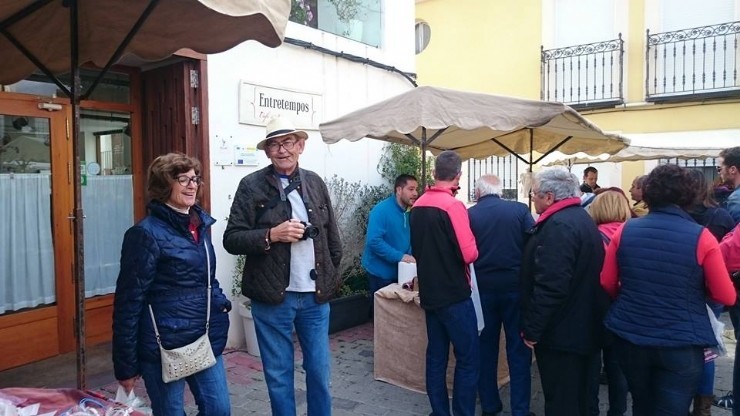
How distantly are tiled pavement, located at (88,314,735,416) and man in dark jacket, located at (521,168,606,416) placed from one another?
39.4 inches

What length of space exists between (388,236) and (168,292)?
9.64ft

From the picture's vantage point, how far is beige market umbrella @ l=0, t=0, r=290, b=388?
253cm

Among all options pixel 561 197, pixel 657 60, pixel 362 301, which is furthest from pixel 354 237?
pixel 657 60

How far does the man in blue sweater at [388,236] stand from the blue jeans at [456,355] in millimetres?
1425

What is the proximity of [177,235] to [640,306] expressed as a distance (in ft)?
7.82

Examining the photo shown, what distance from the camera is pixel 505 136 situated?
6492 mm

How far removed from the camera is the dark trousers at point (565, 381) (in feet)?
10.7

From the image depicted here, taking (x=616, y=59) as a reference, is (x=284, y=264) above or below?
below

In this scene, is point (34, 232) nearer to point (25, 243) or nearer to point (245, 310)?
point (25, 243)

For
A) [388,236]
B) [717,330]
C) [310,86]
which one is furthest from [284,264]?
[310,86]

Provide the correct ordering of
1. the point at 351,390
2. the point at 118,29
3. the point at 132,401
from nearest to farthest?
1. the point at 132,401
2. the point at 118,29
3. the point at 351,390

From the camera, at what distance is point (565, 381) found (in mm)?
3266

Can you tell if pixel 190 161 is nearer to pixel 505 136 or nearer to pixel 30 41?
pixel 30 41

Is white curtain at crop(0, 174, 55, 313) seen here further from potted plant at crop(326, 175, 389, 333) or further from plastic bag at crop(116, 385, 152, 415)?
plastic bag at crop(116, 385, 152, 415)
